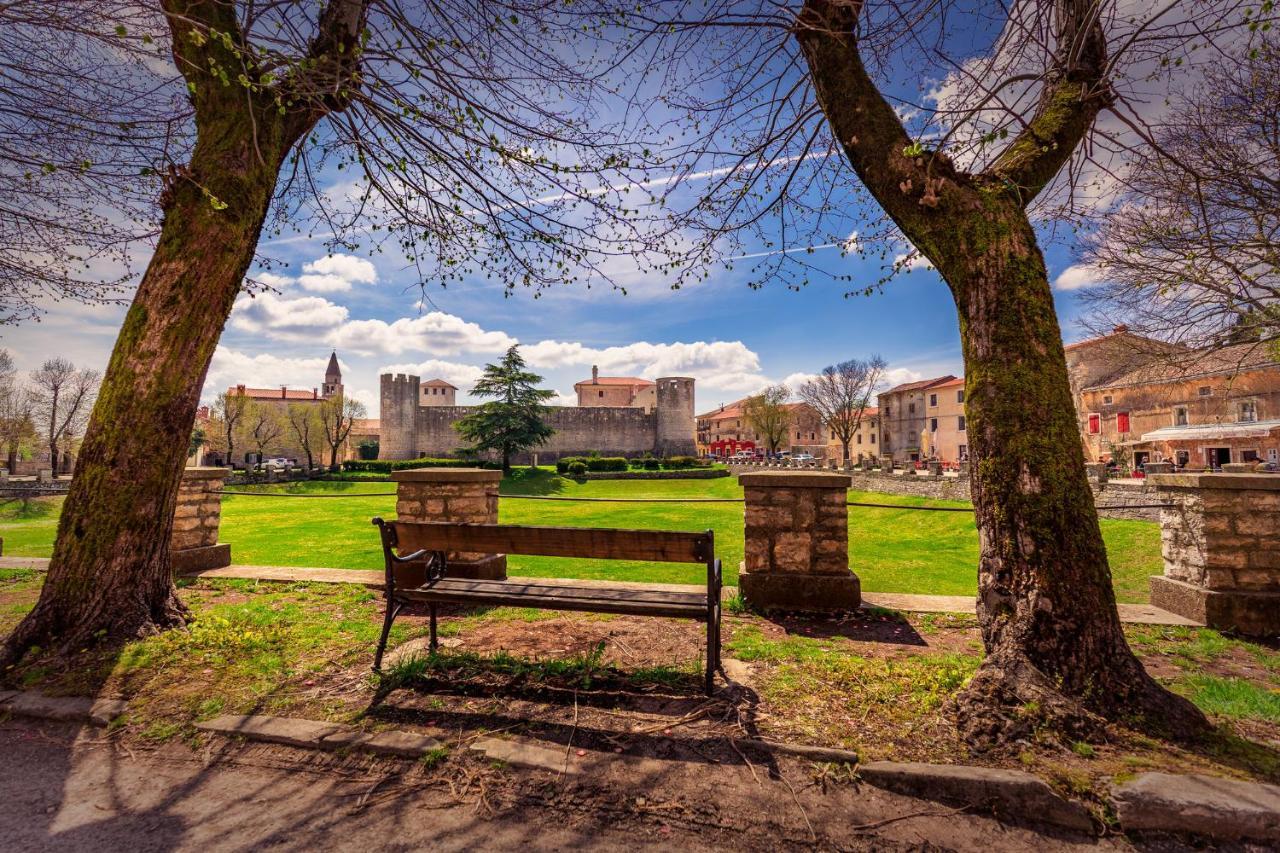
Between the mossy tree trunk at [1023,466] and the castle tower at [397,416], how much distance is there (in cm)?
4498

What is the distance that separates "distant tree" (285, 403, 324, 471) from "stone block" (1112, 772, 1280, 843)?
151 ft

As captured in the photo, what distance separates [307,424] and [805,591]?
155 ft

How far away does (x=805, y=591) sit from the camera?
4441 mm

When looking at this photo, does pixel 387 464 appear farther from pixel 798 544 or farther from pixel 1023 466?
pixel 1023 466

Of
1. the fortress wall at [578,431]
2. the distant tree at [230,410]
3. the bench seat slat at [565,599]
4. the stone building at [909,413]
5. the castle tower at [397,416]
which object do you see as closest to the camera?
the bench seat slat at [565,599]

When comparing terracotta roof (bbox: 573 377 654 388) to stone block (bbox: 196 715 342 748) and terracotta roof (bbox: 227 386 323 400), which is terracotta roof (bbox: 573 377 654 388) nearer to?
terracotta roof (bbox: 227 386 323 400)

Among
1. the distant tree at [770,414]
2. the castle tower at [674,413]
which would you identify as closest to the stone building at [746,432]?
the distant tree at [770,414]

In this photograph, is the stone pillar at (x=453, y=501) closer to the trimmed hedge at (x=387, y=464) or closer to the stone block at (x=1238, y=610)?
the stone block at (x=1238, y=610)

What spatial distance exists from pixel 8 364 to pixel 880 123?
3943cm

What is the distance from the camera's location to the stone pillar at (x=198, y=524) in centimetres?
565

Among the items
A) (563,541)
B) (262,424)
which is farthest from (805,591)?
(262,424)

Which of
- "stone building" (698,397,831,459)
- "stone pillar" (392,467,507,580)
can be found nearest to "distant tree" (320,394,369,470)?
"stone building" (698,397,831,459)

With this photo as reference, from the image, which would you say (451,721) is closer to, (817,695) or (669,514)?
(817,695)

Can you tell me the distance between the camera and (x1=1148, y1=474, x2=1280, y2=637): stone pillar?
4070 millimetres
